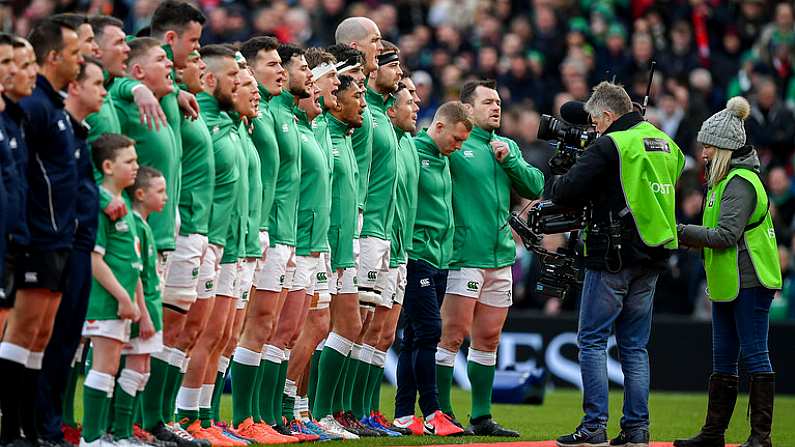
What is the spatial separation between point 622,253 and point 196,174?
2.87 m

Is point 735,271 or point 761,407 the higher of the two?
point 735,271

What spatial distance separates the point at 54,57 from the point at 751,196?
4948mm

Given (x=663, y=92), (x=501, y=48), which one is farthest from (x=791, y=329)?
(x=501, y=48)

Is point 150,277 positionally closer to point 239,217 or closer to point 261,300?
point 239,217

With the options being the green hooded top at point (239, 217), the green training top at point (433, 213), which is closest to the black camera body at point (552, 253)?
the green training top at point (433, 213)

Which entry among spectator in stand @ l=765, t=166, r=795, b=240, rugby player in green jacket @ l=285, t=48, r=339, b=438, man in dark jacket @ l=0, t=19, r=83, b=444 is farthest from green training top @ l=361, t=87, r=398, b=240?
spectator in stand @ l=765, t=166, r=795, b=240

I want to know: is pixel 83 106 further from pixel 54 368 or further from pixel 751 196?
pixel 751 196

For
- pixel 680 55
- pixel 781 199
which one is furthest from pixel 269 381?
pixel 680 55

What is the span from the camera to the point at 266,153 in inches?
383

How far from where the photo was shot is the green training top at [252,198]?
9.38 meters

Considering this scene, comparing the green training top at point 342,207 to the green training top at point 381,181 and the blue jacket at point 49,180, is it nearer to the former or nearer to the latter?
the green training top at point 381,181

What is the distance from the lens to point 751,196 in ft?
33.2

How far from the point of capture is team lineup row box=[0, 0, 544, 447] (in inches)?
309

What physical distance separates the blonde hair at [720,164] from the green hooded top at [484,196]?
173 cm
